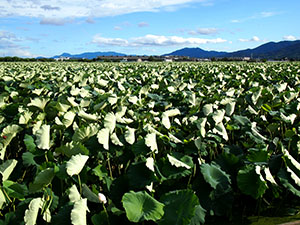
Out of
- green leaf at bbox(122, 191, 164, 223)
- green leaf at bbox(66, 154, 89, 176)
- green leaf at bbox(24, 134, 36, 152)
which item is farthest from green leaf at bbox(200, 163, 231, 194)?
green leaf at bbox(24, 134, 36, 152)

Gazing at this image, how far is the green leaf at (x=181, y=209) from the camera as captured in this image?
5.58 feet

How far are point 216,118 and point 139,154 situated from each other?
2.78 feet

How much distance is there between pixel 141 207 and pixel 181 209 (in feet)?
0.79

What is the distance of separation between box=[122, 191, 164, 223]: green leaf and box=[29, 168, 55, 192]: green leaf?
0.48 metres

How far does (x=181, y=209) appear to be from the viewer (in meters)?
1.74

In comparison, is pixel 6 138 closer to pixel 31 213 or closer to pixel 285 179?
pixel 31 213

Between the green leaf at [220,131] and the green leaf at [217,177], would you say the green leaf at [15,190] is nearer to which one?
the green leaf at [217,177]

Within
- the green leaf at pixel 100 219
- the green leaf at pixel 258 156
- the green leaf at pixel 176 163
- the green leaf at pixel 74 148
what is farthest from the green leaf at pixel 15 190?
the green leaf at pixel 258 156

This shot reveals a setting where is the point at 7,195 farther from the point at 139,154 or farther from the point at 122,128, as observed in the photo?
the point at 122,128

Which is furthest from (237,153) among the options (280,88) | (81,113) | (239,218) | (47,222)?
(280,88)

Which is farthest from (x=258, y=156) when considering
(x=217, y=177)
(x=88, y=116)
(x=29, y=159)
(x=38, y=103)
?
(x=38, y=103)

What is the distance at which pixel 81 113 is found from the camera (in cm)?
267

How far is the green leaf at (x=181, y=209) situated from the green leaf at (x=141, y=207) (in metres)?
0.04

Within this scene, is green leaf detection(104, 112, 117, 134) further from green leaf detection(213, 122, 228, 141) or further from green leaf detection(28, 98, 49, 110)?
green leaf detection(28, 98, 49, 110)
